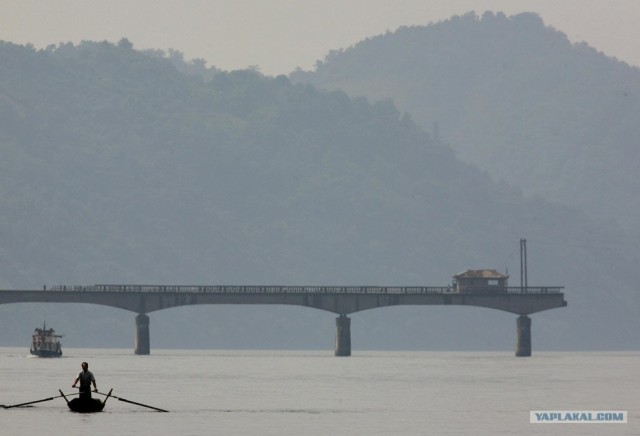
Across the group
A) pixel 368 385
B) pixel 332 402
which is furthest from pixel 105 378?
pixel 332 402

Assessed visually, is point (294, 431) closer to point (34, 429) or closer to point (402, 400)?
point (34, 429)

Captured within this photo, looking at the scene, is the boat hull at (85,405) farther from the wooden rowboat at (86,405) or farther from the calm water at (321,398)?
the calm water at (321,398)

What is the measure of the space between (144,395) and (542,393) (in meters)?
27.0

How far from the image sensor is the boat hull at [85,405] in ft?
352

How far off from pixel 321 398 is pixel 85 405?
2258cm

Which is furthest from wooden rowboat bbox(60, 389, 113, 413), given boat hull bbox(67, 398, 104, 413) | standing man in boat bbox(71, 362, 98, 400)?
standing man in boat bbox(71, 362, 98, 400)

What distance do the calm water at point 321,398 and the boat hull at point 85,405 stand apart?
0.46m

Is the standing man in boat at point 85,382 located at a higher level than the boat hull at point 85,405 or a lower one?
higher

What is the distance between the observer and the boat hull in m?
107

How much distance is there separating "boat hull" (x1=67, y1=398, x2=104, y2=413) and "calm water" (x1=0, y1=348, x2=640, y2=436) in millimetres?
464

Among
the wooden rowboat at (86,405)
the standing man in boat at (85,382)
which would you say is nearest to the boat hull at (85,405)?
the wooden rowboat at (86,405)

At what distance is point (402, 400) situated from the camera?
124 metres

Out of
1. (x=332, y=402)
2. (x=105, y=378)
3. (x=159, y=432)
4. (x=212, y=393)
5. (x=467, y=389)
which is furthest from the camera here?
(x=105, y=378)

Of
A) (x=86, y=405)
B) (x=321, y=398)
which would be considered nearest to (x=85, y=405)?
(x=86, y=405)
